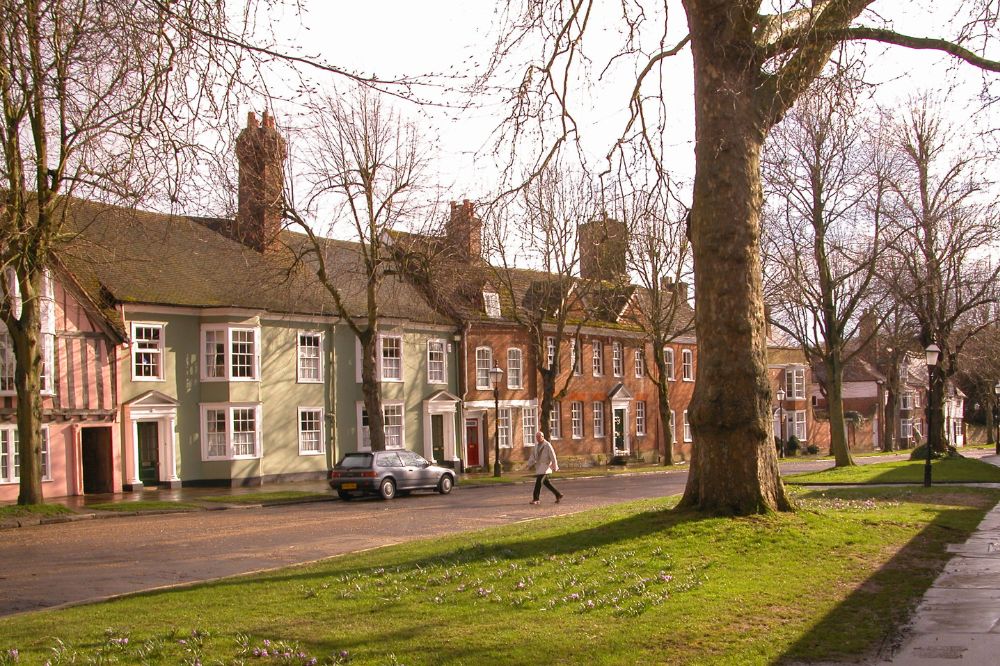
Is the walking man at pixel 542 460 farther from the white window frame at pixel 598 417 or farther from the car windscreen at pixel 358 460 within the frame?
the white window frame at pixel 598 417

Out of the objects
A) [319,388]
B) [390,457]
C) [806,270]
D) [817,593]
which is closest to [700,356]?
[817,593]

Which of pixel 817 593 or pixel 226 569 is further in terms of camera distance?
pixel 226 569

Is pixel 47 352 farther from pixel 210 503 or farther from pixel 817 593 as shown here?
pixel 817 593

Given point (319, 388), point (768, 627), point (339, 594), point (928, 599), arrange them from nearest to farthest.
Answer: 1. point (768, 627)
2. point (928, 599)
3. point (339, 594)
4. point (319, 388)

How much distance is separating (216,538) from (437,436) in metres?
26.4

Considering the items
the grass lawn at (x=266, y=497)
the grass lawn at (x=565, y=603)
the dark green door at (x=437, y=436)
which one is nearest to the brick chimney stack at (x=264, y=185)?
the grass lawn at (x=266, y=497)

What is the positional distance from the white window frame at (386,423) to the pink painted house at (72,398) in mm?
10869

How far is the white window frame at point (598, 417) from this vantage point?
176 ft

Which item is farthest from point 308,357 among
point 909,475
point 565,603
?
point 565,603

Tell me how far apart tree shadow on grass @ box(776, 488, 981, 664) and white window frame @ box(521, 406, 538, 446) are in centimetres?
3540

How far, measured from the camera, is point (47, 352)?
30484mm

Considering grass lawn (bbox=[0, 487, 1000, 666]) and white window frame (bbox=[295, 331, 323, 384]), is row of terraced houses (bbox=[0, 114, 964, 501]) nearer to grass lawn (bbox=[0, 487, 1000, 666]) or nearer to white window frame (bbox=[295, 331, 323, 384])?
white window frame (bbox=[295, 331, 323, 384])

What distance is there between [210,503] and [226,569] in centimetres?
1561

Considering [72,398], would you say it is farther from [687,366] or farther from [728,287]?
[687,366]
